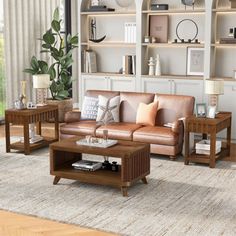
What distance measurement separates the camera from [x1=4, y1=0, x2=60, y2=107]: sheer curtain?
9234 mm

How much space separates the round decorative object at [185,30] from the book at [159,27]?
0.21 m

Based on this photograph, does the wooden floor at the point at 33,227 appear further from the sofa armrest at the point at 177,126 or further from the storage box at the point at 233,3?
the storage box at the point at 233,3

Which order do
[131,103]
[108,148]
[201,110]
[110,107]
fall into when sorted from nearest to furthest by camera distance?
1. [108,148]
2. [201,110]
3. [110,107]
4. [131,103]

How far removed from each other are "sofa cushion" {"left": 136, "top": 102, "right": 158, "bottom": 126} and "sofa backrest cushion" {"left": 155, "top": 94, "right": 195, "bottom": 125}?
144 mm

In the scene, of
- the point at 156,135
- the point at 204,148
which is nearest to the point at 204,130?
the point at 204,148

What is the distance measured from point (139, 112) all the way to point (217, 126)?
1228 mm

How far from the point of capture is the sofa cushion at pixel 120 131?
6.84m

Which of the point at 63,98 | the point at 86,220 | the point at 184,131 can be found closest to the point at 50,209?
the point at 86,220

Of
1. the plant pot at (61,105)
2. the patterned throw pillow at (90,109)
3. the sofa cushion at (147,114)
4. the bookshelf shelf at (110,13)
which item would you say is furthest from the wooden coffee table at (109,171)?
the plant pot at (61,105)

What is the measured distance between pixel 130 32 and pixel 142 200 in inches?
160

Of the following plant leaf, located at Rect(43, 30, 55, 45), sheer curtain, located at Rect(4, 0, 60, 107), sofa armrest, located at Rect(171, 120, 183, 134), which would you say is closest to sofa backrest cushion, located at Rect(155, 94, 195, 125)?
sofa armrest, located at Rect(171, 120, 183, 134)

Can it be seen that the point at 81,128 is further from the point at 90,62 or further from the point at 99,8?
the point at 99,8

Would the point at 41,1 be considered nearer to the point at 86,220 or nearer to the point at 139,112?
the point at 139,112

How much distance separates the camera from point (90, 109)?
296 inches
